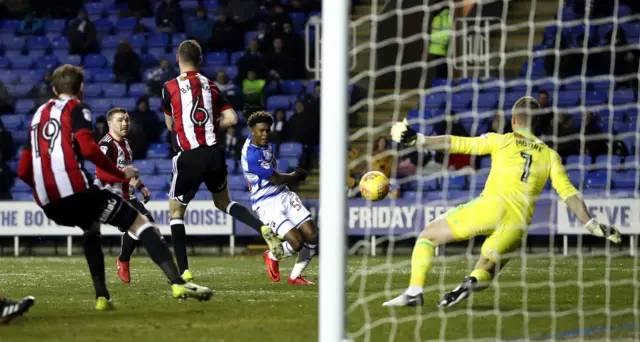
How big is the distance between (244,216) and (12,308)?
3026 mm

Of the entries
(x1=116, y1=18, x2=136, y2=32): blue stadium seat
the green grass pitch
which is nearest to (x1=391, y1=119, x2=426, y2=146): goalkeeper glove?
the green grass pitch

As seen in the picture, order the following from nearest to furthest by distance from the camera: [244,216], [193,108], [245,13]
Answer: [193,108] → [244,216] → [245,13]

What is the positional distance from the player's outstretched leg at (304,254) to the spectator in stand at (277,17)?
888cm

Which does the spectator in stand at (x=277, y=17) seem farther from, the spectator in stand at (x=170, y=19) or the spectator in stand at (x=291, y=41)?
the spectator in stand at (x=170, y=19)

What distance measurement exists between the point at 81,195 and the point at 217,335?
159cm

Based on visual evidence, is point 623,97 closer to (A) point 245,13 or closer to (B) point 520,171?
(A) point 245,13

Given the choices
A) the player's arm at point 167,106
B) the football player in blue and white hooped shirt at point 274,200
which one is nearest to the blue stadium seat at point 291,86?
the football player in blue and white hooped shirt at point 274,200

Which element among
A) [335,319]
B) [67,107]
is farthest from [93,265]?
[335,319]

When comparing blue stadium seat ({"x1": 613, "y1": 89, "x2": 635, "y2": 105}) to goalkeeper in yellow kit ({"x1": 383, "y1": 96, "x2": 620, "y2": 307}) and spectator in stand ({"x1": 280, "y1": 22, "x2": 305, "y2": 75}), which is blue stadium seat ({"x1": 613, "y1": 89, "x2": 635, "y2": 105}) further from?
goalkeeper in yellow kit ({"x1": 383, "y1": 96, "x2": 620, "y2": 307})

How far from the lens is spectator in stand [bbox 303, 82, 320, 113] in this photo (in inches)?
690

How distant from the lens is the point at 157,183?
1828 cm

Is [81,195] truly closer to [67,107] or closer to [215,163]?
[67,107]

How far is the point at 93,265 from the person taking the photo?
8.15 meters

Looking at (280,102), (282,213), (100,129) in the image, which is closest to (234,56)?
(280,102)
